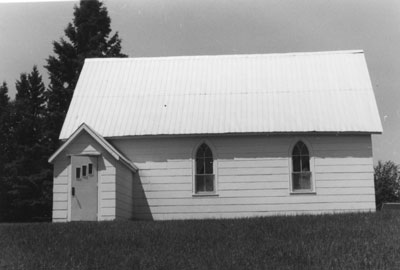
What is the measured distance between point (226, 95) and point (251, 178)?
13.8 feet

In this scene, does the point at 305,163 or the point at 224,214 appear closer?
the point at 224,214

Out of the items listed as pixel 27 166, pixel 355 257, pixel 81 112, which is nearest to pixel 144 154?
pixel 81 112

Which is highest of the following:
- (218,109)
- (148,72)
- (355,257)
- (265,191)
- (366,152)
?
(148,72)

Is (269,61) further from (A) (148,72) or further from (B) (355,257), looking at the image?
(B) (355,257)

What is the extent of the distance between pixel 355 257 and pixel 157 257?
420 centimetres

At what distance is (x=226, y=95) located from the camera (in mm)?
24844

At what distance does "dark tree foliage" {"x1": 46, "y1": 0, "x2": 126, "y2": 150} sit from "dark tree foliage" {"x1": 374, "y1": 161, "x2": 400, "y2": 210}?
2423 centimetres

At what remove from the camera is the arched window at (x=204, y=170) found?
22922 mm

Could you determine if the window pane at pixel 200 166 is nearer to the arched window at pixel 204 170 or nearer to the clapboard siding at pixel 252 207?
the arched window at pixel 204 170

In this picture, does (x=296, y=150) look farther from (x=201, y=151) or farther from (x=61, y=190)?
(x=61, y=190)

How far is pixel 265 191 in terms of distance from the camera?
885 inches

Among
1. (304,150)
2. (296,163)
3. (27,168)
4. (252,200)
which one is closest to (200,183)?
(252,200)

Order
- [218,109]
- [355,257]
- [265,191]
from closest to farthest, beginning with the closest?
[355,257] → [265,191] → [218,109]

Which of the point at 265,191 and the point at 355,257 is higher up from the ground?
the point at 265,191
